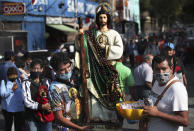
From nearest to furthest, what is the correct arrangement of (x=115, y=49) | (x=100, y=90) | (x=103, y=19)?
1. (x=100, y=90)
2. (x=115, y=49)
3. (x=103, y=19)

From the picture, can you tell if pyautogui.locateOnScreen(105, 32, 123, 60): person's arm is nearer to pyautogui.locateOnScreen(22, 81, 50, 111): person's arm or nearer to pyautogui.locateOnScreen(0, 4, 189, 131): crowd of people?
pyautogui.locateOnScreen(0, 4, 189, 131): crowd of people

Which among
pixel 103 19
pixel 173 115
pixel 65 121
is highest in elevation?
pixel 103 19

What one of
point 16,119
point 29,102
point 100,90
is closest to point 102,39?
point 100,90

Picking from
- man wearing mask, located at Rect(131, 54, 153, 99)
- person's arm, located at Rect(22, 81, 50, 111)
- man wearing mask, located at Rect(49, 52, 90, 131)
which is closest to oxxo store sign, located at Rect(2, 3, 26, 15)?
man wearing mask, located at Rect(131, 54, 153, 99)

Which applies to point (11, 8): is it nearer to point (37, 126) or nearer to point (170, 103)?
point (37, 126)

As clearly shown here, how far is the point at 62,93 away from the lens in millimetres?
3375

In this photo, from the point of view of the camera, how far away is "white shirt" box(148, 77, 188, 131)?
9.55ft

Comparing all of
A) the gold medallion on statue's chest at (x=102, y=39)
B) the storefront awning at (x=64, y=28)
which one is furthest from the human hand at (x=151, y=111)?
the storefront awning at (x=64, y=28)

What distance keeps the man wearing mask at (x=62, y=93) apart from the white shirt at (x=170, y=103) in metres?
0.72

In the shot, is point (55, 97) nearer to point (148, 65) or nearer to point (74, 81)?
point (74, 81)

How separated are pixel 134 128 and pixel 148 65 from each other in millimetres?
1512

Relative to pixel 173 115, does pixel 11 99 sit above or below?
below

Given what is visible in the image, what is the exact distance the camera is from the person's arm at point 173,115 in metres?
2.92

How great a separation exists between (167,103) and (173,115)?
0.12m
